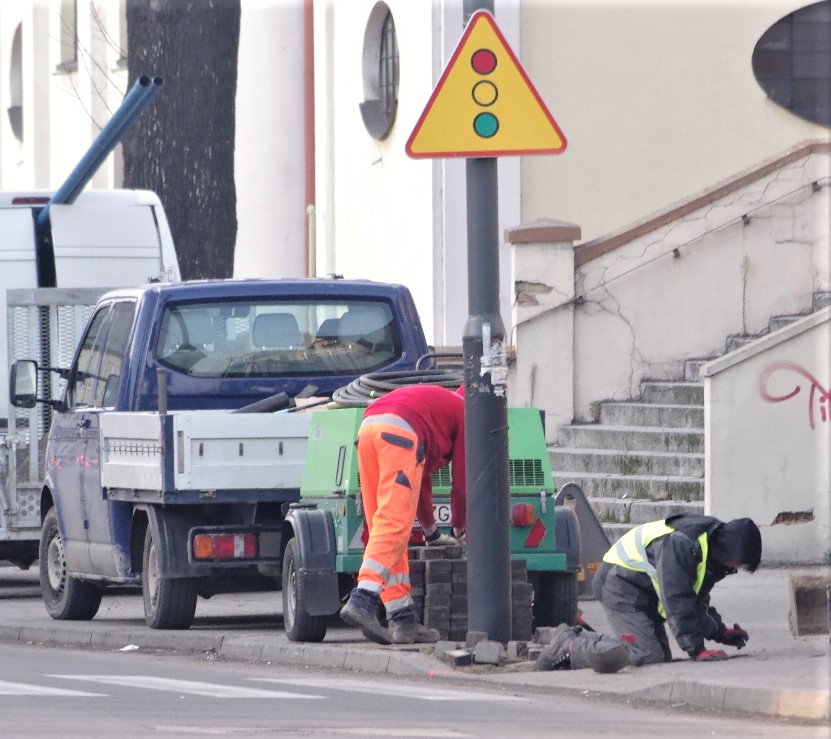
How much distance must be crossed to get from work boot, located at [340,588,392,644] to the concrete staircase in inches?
207

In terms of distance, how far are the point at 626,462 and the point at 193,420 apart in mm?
5697

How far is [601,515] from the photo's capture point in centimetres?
1584

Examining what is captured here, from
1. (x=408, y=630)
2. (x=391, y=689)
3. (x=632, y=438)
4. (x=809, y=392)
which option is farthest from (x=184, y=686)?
(x=632, y=438)

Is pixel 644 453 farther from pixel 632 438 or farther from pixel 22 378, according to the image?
pixel 22 378

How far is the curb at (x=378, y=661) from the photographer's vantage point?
8195 millimetres

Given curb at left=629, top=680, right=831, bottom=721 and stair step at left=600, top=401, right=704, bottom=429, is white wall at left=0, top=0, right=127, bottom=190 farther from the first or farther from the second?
curb at left=629, top=680, right=831, bottom=721

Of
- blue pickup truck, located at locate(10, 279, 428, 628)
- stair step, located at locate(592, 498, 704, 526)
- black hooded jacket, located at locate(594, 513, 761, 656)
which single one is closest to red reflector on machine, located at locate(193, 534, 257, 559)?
blue pickup truck, located at locate(10, 279, 428, 628)

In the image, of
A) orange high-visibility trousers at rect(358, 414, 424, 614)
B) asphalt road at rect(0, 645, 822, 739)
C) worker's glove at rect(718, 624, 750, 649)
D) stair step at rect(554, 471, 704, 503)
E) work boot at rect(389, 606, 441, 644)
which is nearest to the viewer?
asphalt road at rect(0, 645, 822, 739)

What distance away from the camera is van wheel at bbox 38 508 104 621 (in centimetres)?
1320

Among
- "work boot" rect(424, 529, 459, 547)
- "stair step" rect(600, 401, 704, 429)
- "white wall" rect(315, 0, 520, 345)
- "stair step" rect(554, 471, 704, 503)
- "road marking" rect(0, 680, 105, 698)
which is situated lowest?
"road marking" rect(0, 680, 105, 698)

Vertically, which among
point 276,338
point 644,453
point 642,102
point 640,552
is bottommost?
point 640,552

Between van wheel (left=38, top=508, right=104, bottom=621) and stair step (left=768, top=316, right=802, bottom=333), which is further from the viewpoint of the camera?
stair step (left=768, top=316, right=802, bottom=333)

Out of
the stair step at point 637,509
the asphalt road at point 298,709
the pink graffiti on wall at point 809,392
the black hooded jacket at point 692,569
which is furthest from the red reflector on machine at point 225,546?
the pink graffiti on wall at point 809,392

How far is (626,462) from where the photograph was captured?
53.8 feet
